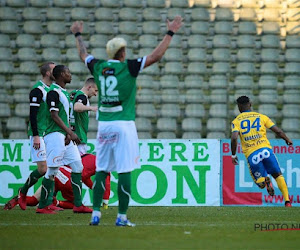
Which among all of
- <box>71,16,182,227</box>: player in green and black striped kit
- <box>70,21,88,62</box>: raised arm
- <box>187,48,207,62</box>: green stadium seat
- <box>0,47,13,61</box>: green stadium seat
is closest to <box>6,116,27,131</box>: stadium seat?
<box>0,47,13,61</box>: green stadium seat

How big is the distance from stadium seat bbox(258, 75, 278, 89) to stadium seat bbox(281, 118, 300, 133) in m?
0.90

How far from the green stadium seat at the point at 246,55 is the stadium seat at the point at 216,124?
219 centimetres

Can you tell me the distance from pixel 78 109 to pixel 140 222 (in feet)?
8.68

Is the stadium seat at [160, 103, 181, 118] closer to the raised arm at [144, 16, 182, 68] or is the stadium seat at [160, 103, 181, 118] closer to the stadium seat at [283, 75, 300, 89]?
the stadium seat at [283, 75, 300, 89]

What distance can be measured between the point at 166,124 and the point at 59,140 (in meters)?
6.10

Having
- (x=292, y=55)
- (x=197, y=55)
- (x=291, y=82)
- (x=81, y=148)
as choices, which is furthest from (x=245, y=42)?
(x=81, y=148)

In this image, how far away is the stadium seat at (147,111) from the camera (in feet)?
53.7

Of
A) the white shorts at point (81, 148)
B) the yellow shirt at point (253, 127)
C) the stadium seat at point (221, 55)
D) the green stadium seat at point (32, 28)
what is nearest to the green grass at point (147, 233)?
the white shorts at point (81, 148)

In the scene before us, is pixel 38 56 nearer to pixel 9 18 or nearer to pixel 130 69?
pixel 9 18

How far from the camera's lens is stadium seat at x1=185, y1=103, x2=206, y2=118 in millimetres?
16375

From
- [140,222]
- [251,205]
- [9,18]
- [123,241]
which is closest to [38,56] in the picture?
[9,18]

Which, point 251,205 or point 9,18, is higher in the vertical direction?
point 9,18

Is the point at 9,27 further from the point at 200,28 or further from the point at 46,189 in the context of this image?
the point at 46,189

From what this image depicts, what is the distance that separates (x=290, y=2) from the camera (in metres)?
18.7
